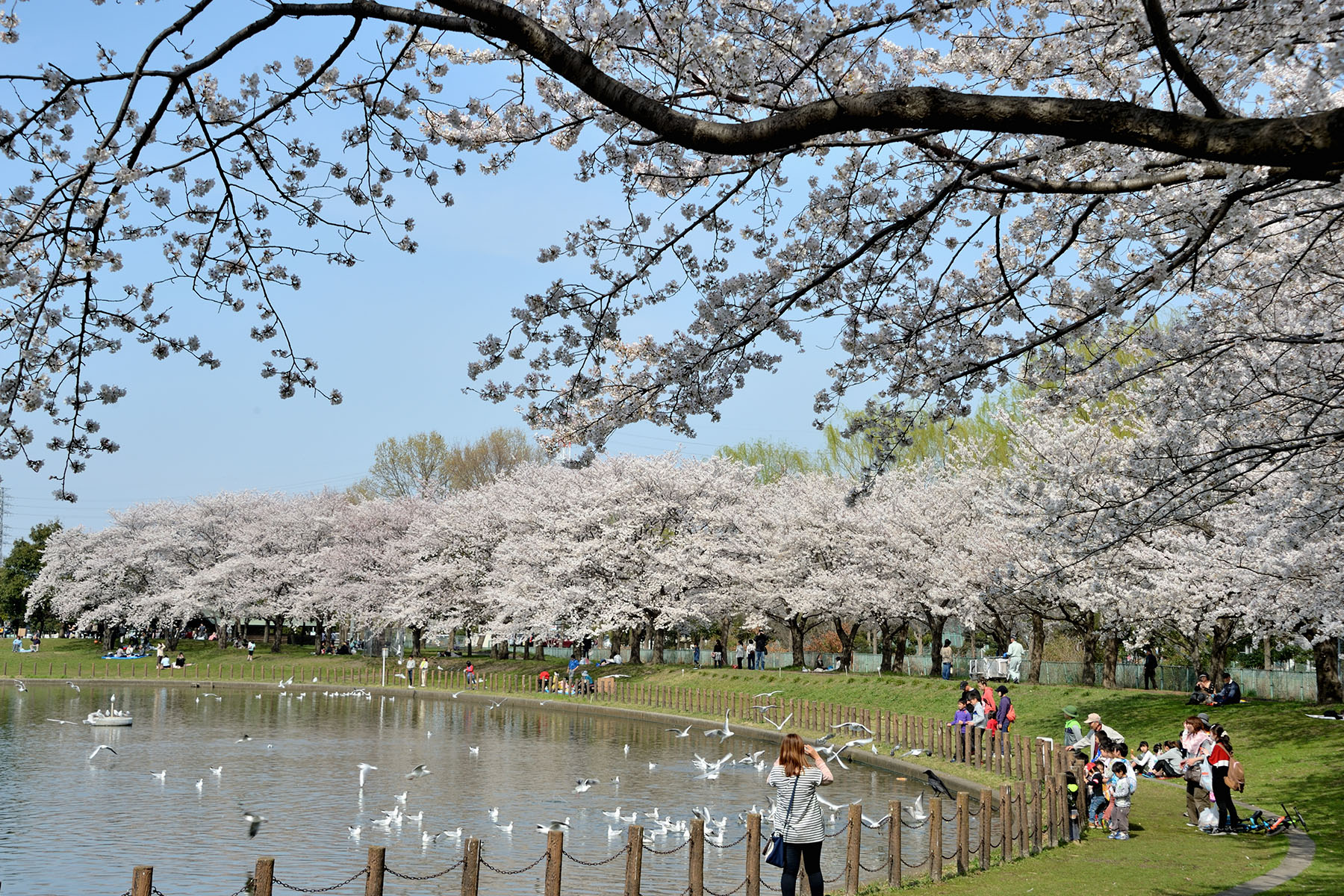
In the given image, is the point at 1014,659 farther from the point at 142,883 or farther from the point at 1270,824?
the point at 142,883

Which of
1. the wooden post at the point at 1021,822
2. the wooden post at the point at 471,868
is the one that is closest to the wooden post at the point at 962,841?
the wooden post at the point at 1021,822

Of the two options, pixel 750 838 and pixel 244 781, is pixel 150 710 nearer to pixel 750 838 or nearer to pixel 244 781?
pixel 244 781

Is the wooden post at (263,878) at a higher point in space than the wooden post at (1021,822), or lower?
higher

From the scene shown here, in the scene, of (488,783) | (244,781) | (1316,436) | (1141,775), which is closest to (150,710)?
(244,781)

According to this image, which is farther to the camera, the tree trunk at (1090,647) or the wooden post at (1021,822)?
the tree trunk at (1090,647)

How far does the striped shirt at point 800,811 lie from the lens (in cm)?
896

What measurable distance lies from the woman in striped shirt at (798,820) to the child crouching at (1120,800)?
6.64m

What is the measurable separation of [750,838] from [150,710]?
3261cm

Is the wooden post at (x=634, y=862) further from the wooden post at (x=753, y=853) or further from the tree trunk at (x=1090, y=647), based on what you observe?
the tree trunk at (x=1090, y=647)

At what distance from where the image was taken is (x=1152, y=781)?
19.2m

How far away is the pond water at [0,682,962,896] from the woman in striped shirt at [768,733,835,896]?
3.92m

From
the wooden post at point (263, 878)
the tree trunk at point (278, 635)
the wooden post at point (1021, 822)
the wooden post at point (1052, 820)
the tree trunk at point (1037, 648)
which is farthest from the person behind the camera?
the tree trunk at point (278, 635)

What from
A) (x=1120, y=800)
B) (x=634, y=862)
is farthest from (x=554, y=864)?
(x=1120, y=800)

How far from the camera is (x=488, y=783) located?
21000mm
